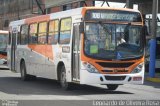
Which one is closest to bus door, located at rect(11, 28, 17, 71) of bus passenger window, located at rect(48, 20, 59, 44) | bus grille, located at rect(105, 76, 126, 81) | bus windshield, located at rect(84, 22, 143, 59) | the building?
bus passenger window, located at rect(48, 20, 59, 44)

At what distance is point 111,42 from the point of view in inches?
674

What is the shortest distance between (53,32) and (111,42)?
11.1 feet

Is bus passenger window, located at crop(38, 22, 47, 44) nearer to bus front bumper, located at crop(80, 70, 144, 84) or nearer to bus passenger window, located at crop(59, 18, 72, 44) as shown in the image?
bus passenger window, located at crop(59, 18, 72, 44)

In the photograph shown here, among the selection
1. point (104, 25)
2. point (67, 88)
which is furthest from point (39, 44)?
point (104, 25)

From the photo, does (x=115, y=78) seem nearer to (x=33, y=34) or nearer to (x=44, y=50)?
(x=44, y=50)

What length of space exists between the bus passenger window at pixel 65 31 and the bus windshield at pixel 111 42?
4.32 feet

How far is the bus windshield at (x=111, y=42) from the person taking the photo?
55.6 ft

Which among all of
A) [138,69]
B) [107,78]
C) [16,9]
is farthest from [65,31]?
[16,9]

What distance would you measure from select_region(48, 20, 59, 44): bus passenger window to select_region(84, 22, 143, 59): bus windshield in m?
2.68

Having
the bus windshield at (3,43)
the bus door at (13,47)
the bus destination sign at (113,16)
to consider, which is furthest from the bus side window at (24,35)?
the bus windshield at (3,43)

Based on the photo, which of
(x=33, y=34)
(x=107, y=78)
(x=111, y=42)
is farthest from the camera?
(x=33, y=34)

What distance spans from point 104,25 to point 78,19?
954 millimetres

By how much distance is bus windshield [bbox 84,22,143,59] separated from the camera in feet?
55.6

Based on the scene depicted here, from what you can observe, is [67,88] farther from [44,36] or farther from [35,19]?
[35,19]
